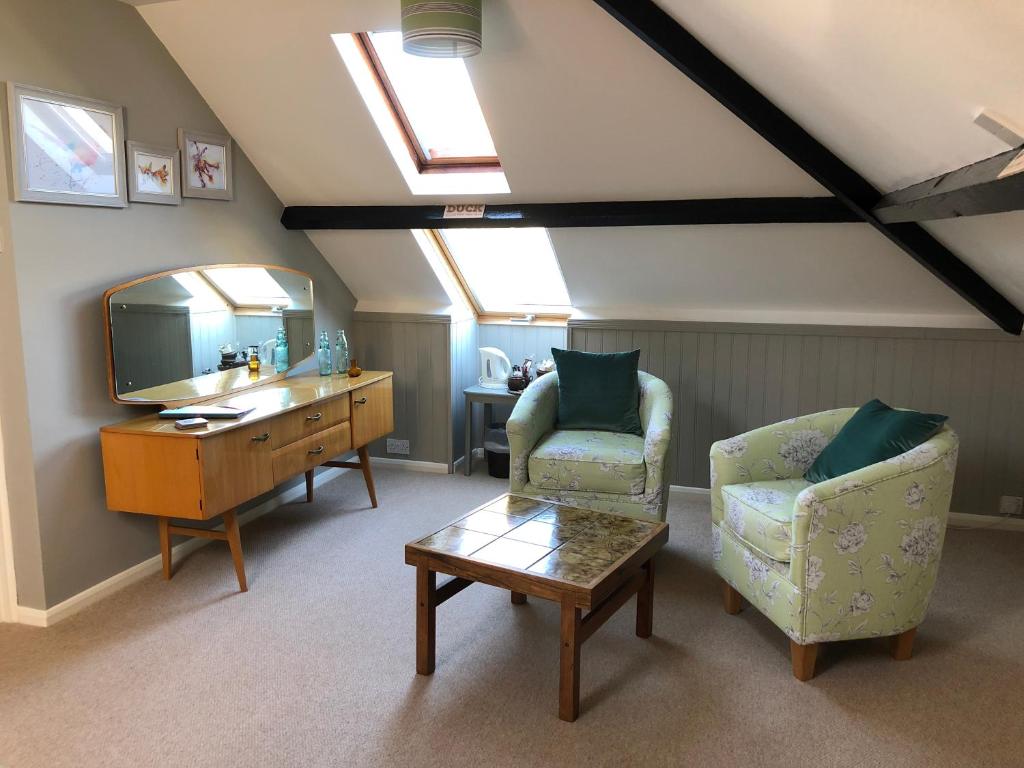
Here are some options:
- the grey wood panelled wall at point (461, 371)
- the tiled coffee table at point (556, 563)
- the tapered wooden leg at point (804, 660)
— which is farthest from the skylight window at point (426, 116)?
the tapered wooden leg at point (804, 660)

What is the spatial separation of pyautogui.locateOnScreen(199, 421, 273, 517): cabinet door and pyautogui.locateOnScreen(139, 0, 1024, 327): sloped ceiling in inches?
56.9

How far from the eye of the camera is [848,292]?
12.9 feet

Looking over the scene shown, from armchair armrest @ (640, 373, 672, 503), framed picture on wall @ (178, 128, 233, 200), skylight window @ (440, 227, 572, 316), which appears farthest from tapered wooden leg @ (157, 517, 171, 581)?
skylight window @ (440, 227, 572, 316)

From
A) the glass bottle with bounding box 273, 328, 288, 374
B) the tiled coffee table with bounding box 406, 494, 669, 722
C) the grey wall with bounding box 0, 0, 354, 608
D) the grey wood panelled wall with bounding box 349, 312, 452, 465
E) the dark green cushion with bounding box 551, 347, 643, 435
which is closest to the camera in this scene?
the tiled coffee table with bounding box 406, 494, 669, 722

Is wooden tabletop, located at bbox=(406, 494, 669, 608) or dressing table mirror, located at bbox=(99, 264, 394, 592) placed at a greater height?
dressing table mirror, located at bbox=(99, 264, 394, 592)

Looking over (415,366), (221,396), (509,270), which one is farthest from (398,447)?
(221,396)

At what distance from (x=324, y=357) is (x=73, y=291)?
1.49 m

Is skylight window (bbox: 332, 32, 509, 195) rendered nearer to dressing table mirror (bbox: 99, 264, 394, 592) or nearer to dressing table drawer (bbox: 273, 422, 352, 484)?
dressing table mirror (bbox: 99, 264, 394, 592)

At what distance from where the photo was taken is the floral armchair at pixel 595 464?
11.0ft

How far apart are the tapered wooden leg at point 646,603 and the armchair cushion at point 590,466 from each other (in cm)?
63

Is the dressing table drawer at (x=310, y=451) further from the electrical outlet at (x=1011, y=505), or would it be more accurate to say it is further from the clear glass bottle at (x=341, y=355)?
the electrical outlet at (x=1011, y=505)

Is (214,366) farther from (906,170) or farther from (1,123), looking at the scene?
(906,170)

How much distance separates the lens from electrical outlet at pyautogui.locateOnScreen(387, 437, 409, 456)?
4.88m

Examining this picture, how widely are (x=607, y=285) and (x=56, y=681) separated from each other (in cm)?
304
